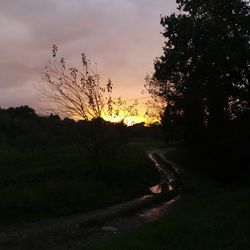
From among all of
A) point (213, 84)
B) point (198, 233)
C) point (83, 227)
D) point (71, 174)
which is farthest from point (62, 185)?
point (198, 233)

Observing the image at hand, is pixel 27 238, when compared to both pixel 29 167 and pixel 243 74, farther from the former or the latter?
pixel 29 167

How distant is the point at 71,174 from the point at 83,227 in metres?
19.2

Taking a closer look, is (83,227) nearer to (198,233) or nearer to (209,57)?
(198,233)

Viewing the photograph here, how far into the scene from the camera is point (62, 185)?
33.9 metres

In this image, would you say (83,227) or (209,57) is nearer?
(83,227)

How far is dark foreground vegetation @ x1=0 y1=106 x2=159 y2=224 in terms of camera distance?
29.8 m

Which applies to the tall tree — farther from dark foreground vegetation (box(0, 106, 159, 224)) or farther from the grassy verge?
the grassy verge

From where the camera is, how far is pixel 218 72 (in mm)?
40000

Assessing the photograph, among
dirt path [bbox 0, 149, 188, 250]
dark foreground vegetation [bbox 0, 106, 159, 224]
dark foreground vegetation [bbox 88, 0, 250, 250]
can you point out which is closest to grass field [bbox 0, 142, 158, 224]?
dark foreground vegetation [bbox 0, 106, 159, 224]

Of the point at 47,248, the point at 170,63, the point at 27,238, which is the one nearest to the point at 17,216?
the point at 27,238

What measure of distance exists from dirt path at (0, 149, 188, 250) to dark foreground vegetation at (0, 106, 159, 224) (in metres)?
1.51

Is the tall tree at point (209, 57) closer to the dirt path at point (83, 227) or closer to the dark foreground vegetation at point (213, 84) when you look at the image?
the dark foreground vegetation at point (213, 84)

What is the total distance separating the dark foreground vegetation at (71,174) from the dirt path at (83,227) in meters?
1.51

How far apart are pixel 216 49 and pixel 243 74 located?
13.8 ft
